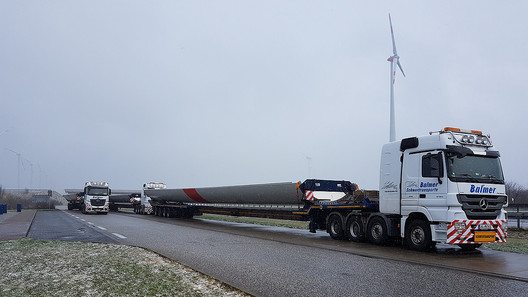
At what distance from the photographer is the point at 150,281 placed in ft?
23.3

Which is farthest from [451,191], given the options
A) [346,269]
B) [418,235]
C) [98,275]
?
[98,275]

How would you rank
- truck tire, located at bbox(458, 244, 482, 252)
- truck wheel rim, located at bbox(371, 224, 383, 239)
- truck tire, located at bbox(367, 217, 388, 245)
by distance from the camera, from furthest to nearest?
1. truck wheel rim, located at bbox(371, 224, 383, 239)
2. truck tire, located at bbox(367, 217, 388, 245)
3. truck tire, located at bbox(458, 244, 482, 252)

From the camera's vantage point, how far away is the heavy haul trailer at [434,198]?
37.1 ft

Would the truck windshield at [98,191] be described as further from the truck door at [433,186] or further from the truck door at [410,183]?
the truck door at [433,186]

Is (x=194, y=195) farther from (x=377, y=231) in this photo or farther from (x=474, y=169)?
(x=474, y=169)

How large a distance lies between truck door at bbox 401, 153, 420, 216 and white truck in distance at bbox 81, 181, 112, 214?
3202cm

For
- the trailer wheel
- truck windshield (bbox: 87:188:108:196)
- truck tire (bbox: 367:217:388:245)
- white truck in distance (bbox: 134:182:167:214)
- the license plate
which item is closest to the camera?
the license plate

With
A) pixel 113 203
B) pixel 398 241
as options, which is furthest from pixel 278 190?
pixel 113 203

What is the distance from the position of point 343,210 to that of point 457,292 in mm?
9024

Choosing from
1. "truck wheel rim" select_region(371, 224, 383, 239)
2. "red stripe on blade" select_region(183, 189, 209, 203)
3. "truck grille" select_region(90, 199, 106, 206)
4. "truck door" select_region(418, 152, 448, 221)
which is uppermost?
"truck door" select_region(418, 152, 448, 221)

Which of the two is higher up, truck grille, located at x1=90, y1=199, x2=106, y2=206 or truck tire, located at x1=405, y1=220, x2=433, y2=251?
truck tire, located at x1=405, y1=220, x2=433, y2=251

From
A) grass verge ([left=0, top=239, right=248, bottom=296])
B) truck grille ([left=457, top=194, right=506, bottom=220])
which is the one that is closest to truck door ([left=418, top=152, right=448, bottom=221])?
truck grille ([left=457, top=194, right=506, bottom=220])

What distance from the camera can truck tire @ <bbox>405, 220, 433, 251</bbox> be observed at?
11902 millimetres

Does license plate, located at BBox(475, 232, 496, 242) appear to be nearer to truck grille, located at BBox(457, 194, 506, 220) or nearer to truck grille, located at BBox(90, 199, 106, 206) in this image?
truck grille, located at BBox(457, 194, 506, 220)
